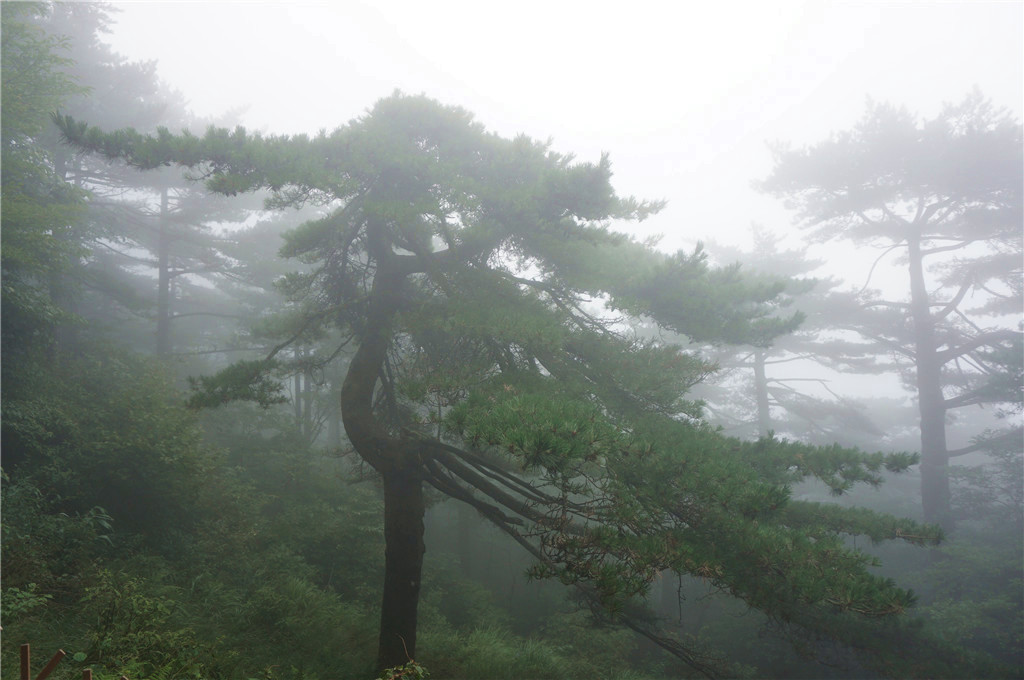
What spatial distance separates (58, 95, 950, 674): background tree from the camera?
13.8ft

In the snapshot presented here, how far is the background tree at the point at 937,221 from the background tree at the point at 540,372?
13.9 meters

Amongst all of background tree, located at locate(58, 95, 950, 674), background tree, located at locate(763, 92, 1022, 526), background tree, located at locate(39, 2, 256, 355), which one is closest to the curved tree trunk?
background tree, located at locate(58, 95, 950, 674)

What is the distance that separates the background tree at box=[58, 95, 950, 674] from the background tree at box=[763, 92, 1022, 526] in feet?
45.7

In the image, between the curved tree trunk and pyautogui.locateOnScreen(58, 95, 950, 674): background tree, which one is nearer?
pyautogui.locateOnScreen(58, 95, 950, 674): background tree

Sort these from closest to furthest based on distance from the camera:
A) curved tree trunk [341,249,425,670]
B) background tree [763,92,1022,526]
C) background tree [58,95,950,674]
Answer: background tree [58,95,950,674], curved tree trunk [341,249,425,670], background tree [763,92,1022,526]

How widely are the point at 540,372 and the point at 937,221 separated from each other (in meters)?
18.8

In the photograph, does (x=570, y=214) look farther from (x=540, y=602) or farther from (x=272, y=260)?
(x=272, y=260)

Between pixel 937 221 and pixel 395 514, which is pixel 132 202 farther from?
pixel 937 221

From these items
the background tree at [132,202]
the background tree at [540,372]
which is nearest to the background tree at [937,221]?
the background tree at [540,372]

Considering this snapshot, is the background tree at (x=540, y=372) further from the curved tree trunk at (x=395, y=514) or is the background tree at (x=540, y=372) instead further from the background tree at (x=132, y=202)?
the background tree at (x=132, y=202)

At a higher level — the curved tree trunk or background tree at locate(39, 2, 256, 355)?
background tree at locate(39, 2, 256, 355)

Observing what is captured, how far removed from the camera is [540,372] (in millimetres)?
6676

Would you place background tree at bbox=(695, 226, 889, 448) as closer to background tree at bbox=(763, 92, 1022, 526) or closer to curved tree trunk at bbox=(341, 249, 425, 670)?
background tree at bbox=(763, 92, 1022, 526)

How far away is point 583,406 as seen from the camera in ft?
15.4
